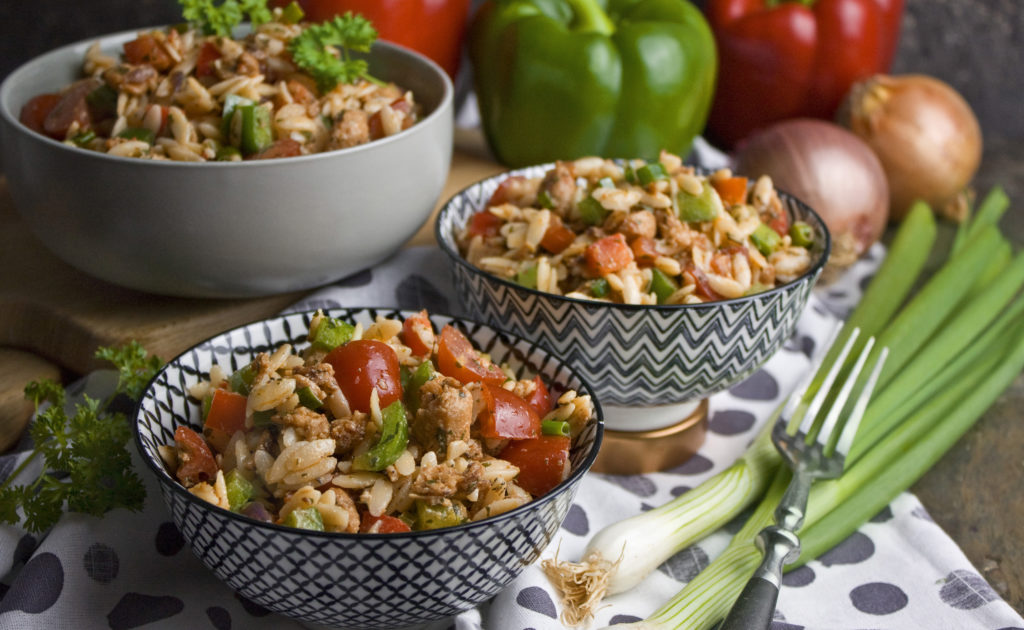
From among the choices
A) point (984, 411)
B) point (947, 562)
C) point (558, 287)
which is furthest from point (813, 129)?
point (947, 562)

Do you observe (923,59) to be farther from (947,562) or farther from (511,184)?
(947,562)

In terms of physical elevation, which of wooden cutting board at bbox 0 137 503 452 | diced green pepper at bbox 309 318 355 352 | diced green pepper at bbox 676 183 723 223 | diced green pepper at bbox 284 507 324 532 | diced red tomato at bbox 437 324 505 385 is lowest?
wooden cutting board at bbox 0 137 503 452

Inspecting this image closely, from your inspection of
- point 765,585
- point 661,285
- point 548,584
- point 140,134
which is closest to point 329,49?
point 140,134

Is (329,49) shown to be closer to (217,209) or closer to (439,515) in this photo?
(217,209)

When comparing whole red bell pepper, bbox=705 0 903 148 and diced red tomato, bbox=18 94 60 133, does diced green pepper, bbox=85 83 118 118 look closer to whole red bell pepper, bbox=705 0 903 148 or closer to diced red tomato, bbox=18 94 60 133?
diced red tomato, bbox=18 94 60 133

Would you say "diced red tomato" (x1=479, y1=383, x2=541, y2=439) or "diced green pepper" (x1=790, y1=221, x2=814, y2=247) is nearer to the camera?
"diced red tomato" (x1=479, y1=383, x2=541, y2=439)

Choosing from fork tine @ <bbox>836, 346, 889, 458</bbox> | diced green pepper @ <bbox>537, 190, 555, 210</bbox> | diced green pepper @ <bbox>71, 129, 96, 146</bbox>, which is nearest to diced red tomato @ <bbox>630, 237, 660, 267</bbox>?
diced green pepper @ <bbox>537, 190, 555, 210</bbox>
